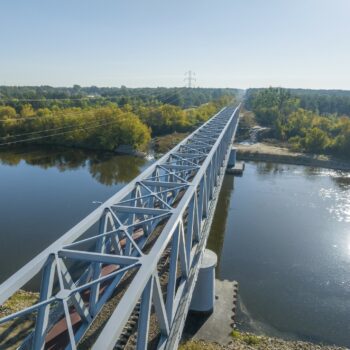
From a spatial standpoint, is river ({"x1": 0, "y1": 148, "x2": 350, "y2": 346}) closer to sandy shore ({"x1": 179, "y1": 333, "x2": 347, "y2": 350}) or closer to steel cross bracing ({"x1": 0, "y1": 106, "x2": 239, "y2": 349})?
sandy shore ({"x1": 179, "y1": 333, "x2": 347, "y2": 350})

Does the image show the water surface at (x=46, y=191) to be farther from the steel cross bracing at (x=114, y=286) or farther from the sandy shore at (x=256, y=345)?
the sandy shore at (x=256, y=345)

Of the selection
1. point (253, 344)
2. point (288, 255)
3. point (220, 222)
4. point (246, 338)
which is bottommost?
point (288, 255)

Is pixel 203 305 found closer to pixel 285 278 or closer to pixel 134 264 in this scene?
pixel 285 278

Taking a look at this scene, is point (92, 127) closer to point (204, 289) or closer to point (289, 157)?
point (289, 157)

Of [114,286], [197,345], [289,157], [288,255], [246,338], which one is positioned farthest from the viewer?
[289,157]

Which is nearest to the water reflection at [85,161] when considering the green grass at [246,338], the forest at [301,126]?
the green grass at [246,338]

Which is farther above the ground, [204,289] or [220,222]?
[204,289]

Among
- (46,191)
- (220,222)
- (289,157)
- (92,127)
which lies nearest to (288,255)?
(220,222)

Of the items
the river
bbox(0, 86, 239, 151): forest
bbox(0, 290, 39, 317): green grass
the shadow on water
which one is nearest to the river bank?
the river
